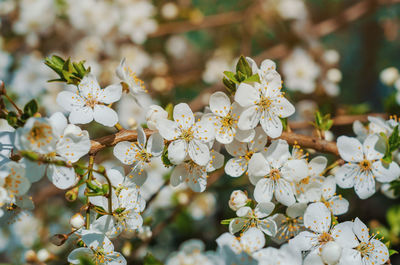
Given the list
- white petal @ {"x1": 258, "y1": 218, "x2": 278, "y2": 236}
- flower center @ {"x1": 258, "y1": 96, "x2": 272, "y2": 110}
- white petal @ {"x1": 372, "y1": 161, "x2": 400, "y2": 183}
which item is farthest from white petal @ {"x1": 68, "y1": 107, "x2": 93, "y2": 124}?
white petal @ {"x1": 372, "y1": 161, "x2": 400, "y2": 183}

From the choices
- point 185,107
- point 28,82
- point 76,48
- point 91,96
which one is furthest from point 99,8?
point 185,107

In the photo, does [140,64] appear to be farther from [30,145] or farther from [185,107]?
[30,145]

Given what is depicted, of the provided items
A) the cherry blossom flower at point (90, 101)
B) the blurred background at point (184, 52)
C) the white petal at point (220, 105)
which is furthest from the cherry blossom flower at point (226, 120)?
the blurred background at point (184, 52)

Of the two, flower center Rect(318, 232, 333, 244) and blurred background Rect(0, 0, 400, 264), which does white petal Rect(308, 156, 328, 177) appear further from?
blurred background Rect(0, 0, 400, 264)

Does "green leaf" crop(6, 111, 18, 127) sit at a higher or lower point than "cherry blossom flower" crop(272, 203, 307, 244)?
higher

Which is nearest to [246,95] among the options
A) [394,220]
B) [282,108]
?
[282,108]

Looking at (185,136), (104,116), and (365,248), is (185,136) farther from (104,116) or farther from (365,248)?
(365,248)

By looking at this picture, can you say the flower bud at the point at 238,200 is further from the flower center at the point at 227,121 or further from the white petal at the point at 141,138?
the white petal at the point at 141,138
